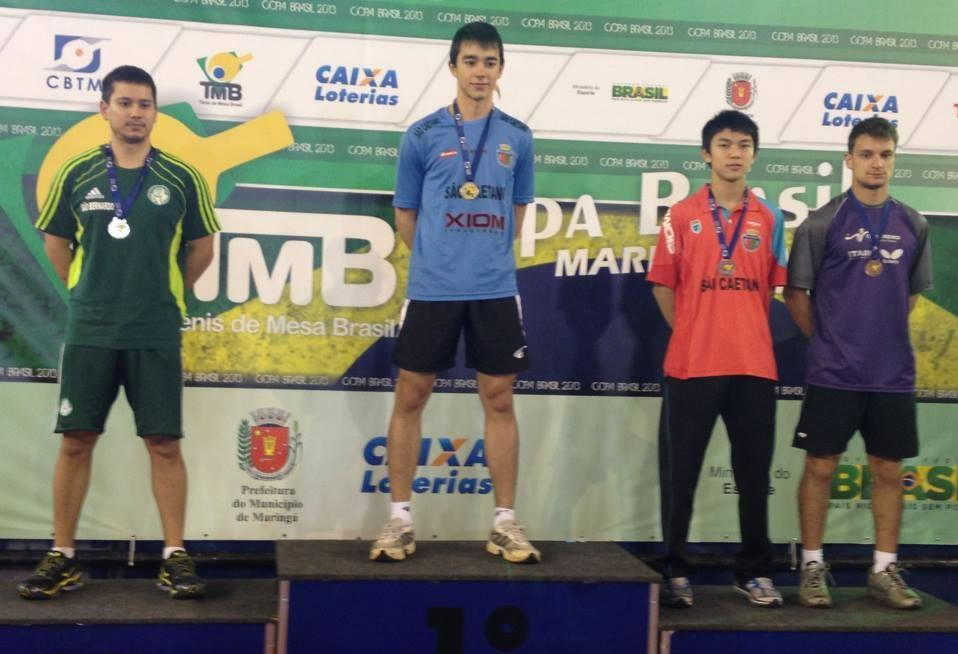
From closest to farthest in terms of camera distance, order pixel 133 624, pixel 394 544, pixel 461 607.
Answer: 1. pixel 133 624
2. pixel 461 607
3. pixel 394 544

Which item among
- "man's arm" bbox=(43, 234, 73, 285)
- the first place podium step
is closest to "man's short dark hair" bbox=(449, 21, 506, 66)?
"man's arm" bbox=(43, 234, 73, 285)

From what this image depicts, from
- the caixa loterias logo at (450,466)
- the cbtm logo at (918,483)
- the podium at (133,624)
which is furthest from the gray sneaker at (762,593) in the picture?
the podium at (133,624)

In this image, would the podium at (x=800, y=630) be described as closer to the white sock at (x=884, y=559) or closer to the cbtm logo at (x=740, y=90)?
the white sock at (x=884, y=559)

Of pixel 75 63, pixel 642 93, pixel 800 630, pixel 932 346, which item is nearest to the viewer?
pixel 800 630

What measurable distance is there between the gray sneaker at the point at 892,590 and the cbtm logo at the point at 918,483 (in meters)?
0.51

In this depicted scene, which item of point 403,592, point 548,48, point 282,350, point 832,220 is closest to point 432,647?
point 403,592

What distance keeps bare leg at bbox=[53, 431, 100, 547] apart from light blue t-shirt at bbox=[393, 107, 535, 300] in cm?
115

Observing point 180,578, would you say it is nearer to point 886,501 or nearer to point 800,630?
point 800,630

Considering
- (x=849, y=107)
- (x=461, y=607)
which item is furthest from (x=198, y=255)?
(x=849, y=107)

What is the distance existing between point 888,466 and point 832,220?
2.83ft

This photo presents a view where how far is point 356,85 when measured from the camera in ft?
12.8

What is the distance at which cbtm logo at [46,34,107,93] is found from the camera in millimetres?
3760

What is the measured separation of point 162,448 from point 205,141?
3.85 feet

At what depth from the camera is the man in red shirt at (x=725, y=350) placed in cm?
349
